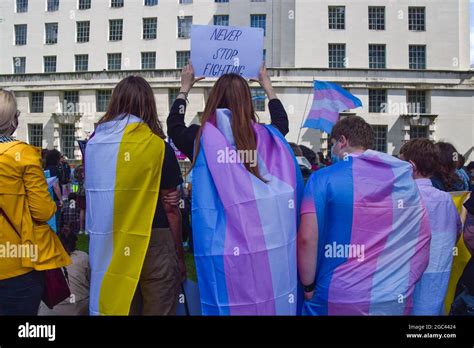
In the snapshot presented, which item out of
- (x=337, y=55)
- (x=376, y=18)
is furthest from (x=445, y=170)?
(x=376, y=18)

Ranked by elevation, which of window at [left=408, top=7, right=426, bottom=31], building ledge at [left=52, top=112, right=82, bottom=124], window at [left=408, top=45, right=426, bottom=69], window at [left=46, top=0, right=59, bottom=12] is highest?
window at [left=46, top=0, right=59, bottom=12]

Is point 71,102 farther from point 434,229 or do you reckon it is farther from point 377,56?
point 434,229

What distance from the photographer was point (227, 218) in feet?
10.2

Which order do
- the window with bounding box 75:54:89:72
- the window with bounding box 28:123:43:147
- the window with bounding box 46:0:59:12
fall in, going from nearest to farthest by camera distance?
the window with bounding box 28:123:43:147 < the window with bounding box 46:0:59:12 < the window with bounding box 75:54:89:72

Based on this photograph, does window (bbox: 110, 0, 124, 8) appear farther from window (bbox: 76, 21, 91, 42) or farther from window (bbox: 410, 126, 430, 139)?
window (bbox: 410, 126, 430, 139)

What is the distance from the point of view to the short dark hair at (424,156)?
3.86 meters

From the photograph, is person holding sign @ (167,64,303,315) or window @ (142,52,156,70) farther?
window @ (142,52,156,70)

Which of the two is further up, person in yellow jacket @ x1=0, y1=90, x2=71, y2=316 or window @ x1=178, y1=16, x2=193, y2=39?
window @ x1=178, y1=16, x2=193, y2=39

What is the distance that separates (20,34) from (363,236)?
45.2 metres

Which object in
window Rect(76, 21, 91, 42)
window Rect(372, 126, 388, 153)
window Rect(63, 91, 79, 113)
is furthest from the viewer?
window Rect(76, 21, 91, 42)

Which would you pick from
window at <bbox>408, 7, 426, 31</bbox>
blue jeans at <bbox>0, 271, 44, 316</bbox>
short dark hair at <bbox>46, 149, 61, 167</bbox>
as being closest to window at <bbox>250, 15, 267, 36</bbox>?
window at <bbox>408, 7, 426, 31</bbox>

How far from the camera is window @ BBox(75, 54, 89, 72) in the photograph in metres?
41.2

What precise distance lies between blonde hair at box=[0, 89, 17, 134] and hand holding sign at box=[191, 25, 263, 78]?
170 cm
